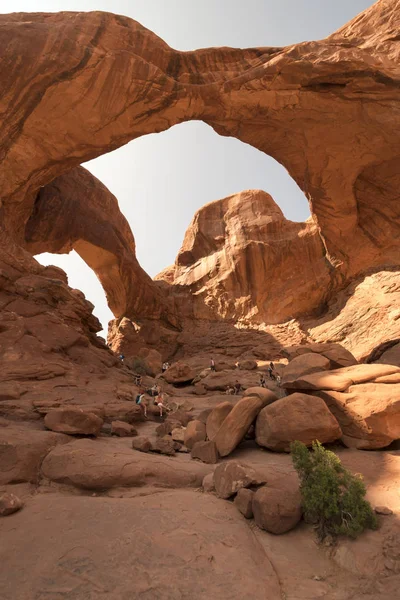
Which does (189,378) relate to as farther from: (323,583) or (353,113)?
(353,113)

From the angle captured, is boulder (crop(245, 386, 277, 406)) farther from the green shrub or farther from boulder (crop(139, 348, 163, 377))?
boulder (crop(139, 348, 163, 377))

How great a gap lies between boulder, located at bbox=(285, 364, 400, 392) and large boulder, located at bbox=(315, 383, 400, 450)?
194 millimetres

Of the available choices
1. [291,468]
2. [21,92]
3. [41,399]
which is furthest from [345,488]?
[21,92]

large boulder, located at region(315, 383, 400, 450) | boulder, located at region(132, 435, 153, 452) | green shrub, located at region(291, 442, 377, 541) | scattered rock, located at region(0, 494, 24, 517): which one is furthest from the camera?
boulder, located at region(132, 435, 153, 452)

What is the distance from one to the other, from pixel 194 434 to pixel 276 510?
3.68m

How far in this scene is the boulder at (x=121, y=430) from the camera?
8.56 metres

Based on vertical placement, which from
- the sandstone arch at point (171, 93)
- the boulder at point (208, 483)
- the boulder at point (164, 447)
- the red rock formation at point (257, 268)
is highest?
the sandstone arch at point (171, 93)

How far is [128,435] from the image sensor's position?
867cm

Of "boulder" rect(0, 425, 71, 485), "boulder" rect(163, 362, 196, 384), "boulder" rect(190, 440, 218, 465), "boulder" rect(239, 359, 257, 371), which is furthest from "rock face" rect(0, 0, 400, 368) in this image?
"boulder" rect(190, 440, 218, 465)

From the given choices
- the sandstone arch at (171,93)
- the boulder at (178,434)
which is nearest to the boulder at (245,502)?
the boulder at (178,434)

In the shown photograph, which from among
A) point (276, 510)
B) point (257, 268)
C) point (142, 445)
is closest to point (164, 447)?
point (142, 445)

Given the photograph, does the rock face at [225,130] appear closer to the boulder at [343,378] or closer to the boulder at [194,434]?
the boulder at [343,378]

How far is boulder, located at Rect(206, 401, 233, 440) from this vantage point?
8008mm

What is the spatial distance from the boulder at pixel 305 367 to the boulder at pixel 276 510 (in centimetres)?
463
